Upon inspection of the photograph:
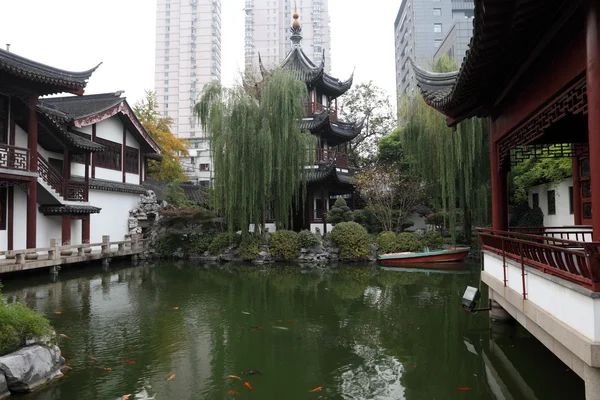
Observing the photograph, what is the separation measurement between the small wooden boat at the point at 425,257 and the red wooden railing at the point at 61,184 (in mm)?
9701

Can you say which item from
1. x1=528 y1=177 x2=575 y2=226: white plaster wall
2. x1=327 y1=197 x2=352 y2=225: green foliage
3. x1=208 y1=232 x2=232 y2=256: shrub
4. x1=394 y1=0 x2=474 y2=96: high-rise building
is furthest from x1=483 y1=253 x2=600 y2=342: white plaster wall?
x1=394 y1=0 x2=474 y2=96: high-rise building

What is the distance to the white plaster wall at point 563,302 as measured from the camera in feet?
8.49

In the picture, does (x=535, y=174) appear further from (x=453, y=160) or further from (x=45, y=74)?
(x=45, y=74)

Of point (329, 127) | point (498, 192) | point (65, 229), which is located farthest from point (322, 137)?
point (498, 192)

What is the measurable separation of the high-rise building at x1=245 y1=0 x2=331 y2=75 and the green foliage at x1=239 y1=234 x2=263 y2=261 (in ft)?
163

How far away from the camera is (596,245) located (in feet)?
8.46

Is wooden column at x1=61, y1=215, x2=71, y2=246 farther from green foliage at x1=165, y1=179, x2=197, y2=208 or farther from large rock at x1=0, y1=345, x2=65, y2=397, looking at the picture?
large rock at x1=0, y1=345, x2=65, y2=397

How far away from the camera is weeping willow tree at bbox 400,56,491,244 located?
13211mm

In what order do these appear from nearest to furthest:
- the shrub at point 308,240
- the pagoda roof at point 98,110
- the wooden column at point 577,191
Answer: the wooden column at point 577,191 → the pagoda roof at point 98,110 → the shrub at point 308,240

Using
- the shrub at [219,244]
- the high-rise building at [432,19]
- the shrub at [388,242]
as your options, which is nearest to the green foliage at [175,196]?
the shrub at [219,244]

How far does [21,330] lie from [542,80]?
17.4 feet

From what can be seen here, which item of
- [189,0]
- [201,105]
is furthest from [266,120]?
[189,0]

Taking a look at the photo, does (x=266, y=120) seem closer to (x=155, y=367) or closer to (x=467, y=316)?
(x=467, y=316)

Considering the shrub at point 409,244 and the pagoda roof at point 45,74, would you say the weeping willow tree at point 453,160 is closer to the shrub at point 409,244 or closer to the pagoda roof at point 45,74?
the shrub at point 409,244
